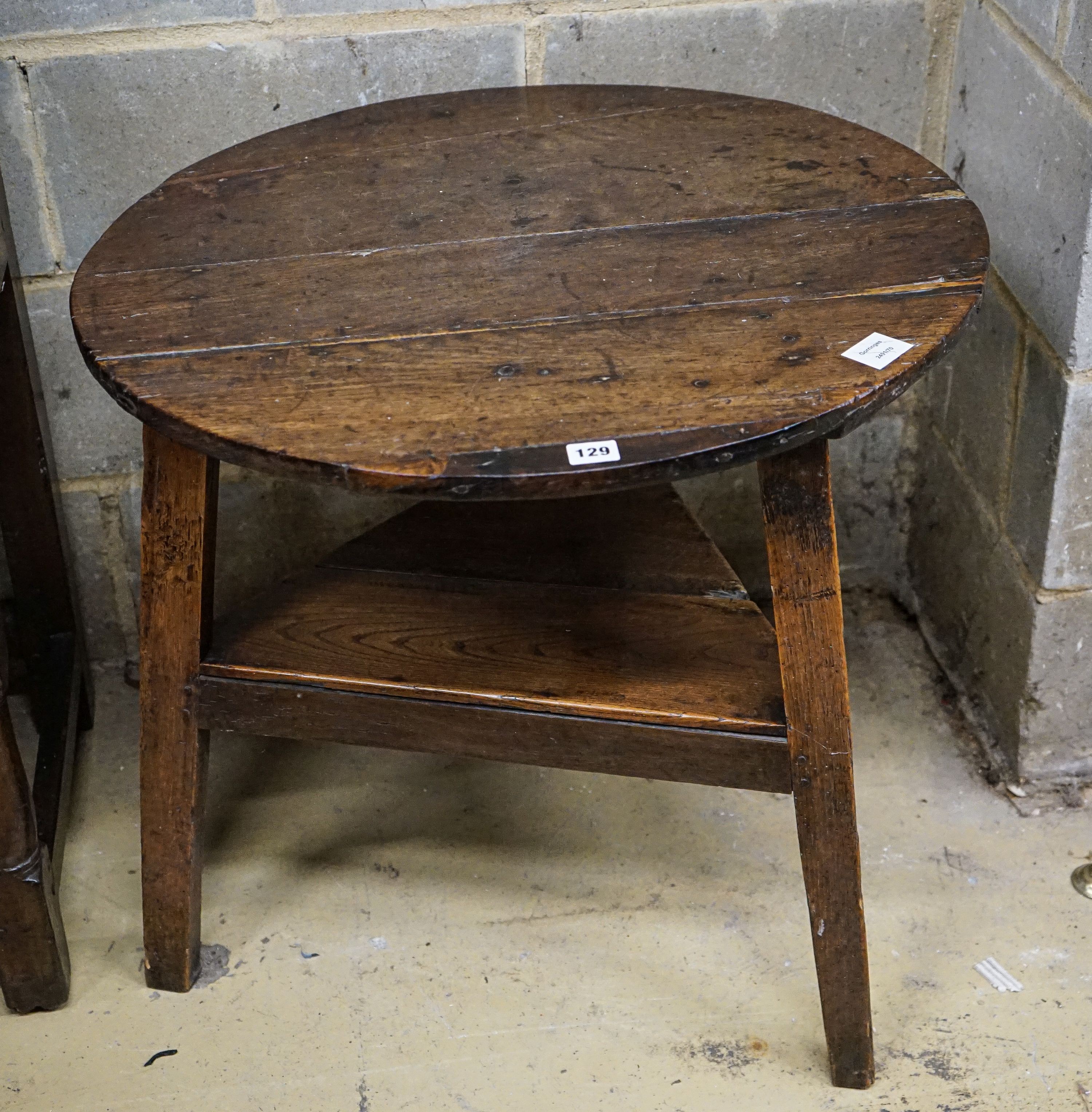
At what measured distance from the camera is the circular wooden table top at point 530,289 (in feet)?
4.00

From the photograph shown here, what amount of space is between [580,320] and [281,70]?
79 cm

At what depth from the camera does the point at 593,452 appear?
1186 millimetres

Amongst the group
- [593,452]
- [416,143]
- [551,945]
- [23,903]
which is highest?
Result: [416,143]

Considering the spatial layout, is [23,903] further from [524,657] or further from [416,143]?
[416,143]

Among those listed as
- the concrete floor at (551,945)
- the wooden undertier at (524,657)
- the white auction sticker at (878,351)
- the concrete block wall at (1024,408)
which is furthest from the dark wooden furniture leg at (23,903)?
the concrete block wall at (1024,408)

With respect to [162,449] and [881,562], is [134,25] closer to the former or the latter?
[162,449]

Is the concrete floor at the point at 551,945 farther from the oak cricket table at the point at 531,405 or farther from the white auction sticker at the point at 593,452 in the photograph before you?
the white auction sticker at the point at 593,452

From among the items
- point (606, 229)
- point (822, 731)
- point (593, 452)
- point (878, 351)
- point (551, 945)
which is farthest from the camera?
point (551, 945)

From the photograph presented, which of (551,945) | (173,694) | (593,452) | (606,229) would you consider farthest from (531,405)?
(551,945)

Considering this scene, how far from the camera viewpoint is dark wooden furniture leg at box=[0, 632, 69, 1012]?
160cm

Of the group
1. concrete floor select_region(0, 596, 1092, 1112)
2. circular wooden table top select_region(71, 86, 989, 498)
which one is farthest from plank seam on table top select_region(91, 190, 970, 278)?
concrete floor select_region(0, 596, 1092, 1112)

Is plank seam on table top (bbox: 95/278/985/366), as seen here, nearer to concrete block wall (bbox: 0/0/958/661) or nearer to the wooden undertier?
the wooden undertier

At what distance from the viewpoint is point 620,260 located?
1.47m

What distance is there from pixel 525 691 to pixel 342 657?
220 millimetres
